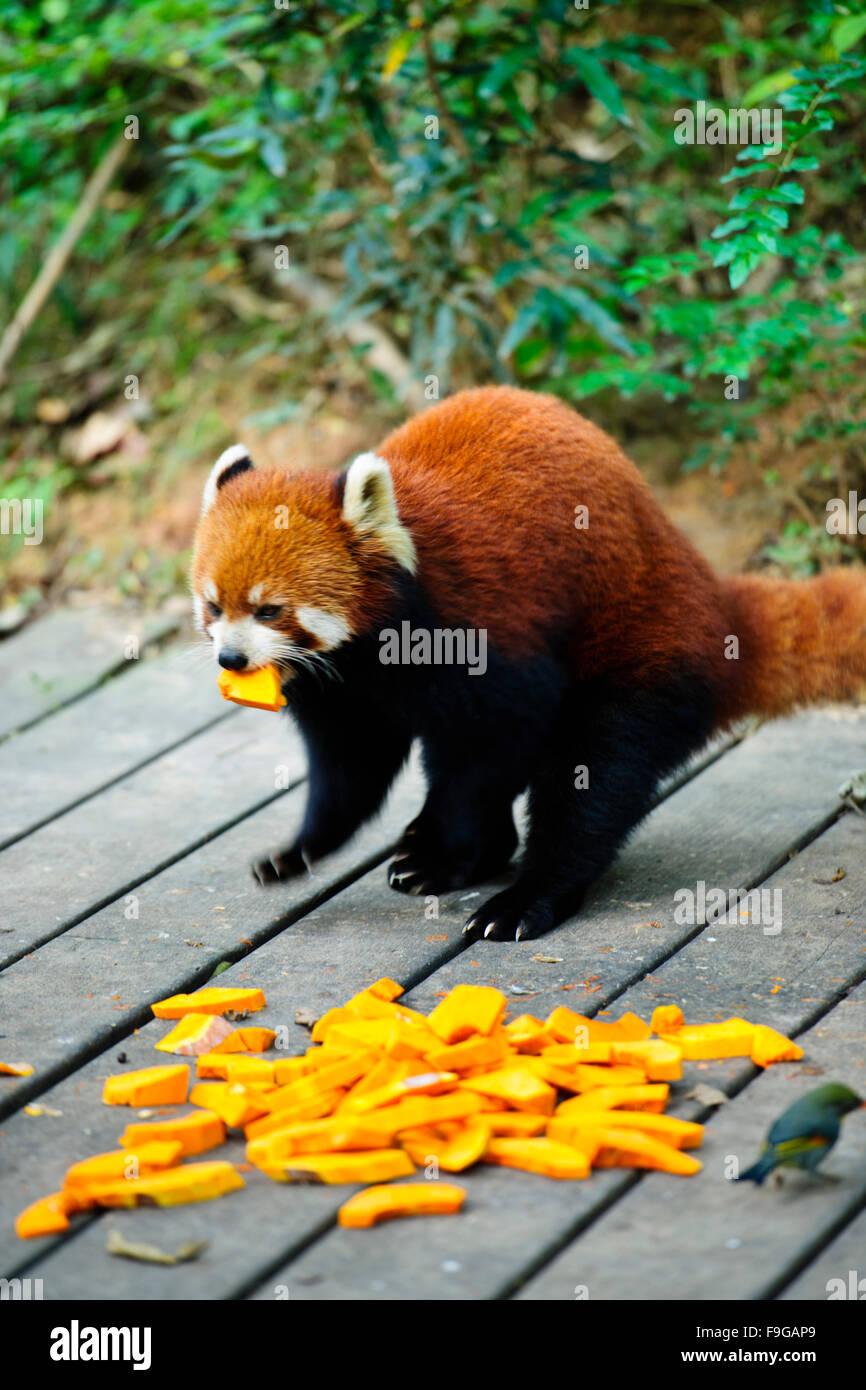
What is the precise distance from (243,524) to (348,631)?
1.08 feet

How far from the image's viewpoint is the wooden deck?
82.7 inches

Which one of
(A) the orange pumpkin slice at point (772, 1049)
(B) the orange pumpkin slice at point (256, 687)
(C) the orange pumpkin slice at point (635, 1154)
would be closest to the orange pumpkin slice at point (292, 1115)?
(C) the orange pumpkin slice at point (635, 1154)

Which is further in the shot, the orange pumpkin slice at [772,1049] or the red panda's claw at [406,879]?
the red panda's claw at [406,879]

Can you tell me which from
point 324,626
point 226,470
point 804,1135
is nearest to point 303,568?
point 324,626

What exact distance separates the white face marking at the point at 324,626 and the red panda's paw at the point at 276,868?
0.59 meters

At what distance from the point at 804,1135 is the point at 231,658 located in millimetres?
1533

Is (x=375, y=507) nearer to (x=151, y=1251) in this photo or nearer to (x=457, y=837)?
(x=457, y=837)

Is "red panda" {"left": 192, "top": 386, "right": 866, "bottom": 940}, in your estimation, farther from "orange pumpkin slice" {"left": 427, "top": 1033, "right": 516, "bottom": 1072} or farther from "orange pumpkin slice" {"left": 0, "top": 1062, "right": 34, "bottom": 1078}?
"orange pumpkin slice" {"left": 0, "top": 1062, "right": 34, "bottom": 1078}

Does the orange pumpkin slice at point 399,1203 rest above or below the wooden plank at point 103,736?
below

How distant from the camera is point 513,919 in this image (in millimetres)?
3189

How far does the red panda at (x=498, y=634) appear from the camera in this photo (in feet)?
10.3

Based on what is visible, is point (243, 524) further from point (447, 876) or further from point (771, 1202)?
point (771, 1202)

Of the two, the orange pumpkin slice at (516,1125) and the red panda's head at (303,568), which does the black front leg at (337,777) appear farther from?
the orange pumpkin slice at (516,1125)

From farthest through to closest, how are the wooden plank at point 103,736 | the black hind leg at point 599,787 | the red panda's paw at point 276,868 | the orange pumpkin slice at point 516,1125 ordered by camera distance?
the wooden plank at point 103,736, the red panda's paw at point 276,868, the black hind leg at point 599,787, the orange pumpkin slice at point 516,1125
